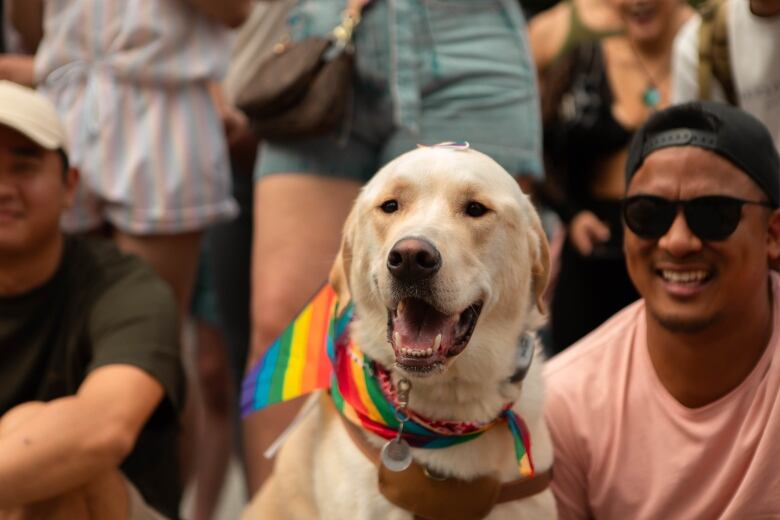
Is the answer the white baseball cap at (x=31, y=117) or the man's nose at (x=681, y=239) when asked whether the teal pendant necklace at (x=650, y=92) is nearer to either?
the man's nose at (x=681, y=239)

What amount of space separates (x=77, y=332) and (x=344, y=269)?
89 cm

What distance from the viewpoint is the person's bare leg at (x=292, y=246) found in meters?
3.24

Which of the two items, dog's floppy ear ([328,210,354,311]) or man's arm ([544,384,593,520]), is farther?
man's arm ([544,384,593,520])

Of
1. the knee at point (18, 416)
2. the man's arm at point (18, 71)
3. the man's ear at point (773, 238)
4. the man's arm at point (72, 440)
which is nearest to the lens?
the man's arm at point (72, 440)

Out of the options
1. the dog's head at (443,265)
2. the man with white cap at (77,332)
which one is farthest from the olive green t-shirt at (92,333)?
the dog's head at (443,265)

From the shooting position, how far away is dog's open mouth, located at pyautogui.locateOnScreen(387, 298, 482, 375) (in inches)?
89.2

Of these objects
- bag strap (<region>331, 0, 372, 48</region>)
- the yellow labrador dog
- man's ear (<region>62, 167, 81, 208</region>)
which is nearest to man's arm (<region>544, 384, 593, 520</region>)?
the yellow labrador dog

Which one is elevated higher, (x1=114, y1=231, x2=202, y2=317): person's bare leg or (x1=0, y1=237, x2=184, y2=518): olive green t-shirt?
(x1=0, y1=237, x2=184, y2=518): olive green t-shirt

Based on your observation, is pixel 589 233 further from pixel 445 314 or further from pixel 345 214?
pixel 445 314

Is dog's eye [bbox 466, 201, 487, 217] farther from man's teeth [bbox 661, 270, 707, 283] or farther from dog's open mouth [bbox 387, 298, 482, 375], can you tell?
man's teeth [bbox 661, 270, 707, 283]

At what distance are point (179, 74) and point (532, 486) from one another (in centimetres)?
177

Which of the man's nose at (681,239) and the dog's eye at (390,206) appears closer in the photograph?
the dog's eye at (390,206)

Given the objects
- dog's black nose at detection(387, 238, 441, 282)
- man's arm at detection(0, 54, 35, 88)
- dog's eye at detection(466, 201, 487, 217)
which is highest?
dog's black nose at detection(387, 238, 441, 282)

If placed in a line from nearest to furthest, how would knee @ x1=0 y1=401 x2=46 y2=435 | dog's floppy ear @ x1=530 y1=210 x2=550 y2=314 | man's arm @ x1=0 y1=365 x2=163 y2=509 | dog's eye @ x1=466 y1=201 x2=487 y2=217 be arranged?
dog's eye @ x1=466 y1=201 x2=487 y2=217 < dog's floppy ear @ x1=530 y1=210 x2=550 y2=314 < man's arm @ x1=0 y1=365 x2=163 y2=509 < knee @ x1=0 y1=401 x2=46 y2=435
